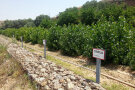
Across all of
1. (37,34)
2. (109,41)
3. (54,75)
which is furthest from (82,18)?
(54,75)

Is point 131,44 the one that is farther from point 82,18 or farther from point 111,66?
point 82,18

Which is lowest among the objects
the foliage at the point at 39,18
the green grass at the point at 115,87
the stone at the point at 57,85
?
the green grass at the point at 115,87

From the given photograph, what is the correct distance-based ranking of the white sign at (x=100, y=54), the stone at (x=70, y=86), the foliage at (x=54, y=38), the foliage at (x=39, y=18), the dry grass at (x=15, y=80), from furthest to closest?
the foliage at (x=39, y=18) < the foliage at (x=54, y=38) < the dry grass at (x=15, y=80) < the stone at (x=70, y=86) < the white sign at (x=100, y=54)

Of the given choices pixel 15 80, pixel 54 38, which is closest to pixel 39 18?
pixel 54 38

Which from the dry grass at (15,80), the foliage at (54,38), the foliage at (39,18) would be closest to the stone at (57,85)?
the dry grass at (15,80)

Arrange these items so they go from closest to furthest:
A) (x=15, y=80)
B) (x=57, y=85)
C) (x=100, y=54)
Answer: (x=100, y=54) → (x=57, y=85) → (x=15, y=80)

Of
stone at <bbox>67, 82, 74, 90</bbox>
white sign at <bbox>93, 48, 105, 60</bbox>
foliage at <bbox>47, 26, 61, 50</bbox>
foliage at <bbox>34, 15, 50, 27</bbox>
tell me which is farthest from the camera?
foliage at <bbox>34, 15, 50, 27</bbox>

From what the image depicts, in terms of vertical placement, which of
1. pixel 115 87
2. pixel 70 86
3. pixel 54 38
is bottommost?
pixel 115 87

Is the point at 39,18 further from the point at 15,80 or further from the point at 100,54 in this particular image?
the point at 100,54

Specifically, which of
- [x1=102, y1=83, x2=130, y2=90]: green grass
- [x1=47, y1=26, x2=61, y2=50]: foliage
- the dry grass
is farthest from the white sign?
[x1=47, y1=26, x2=61, y2=50]: foliage

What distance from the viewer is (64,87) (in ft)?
11.0

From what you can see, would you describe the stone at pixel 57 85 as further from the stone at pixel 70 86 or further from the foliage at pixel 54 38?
the foliage at pixel 54 38

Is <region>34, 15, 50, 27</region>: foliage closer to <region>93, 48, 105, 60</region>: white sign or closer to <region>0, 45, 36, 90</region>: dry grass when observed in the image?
<region>0, 45, 36, 90</region>: dry grass

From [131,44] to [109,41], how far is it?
35.7 inches
